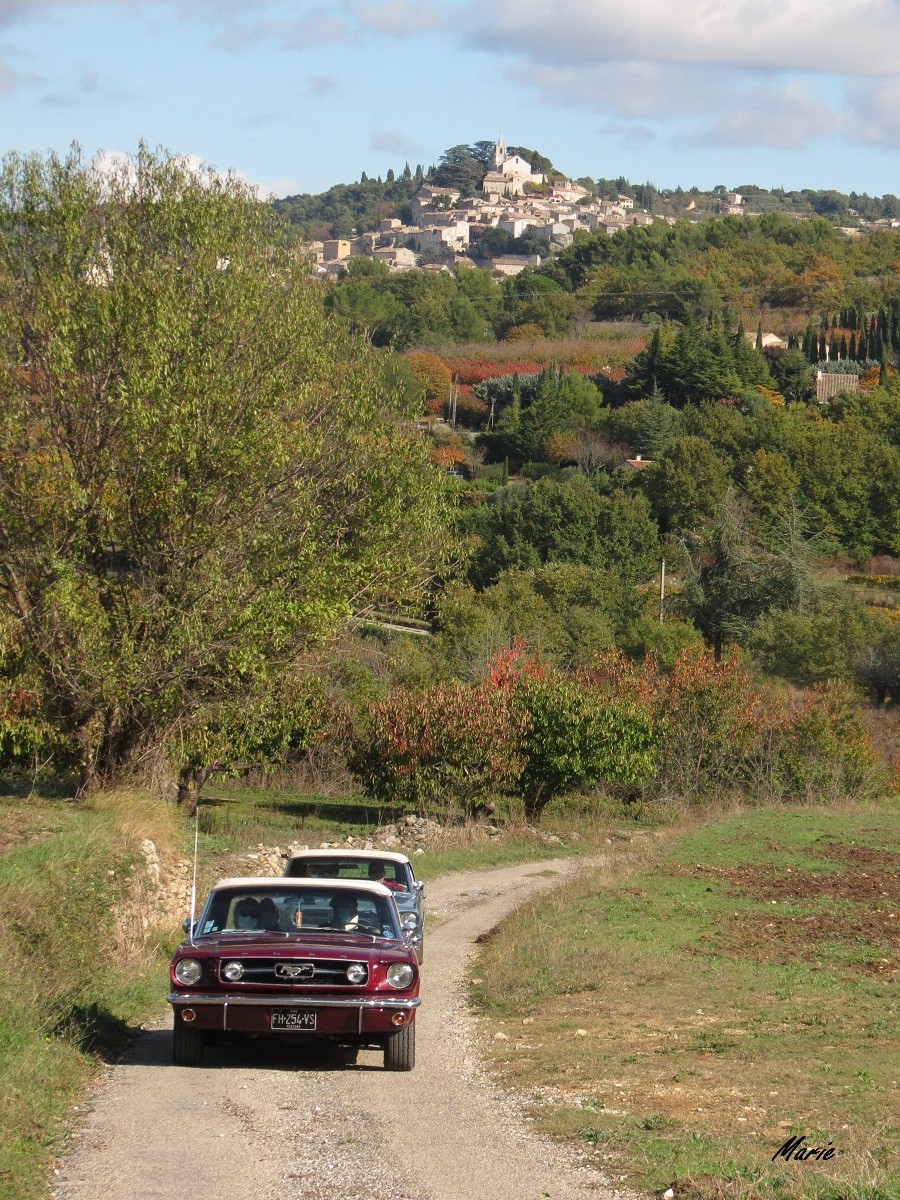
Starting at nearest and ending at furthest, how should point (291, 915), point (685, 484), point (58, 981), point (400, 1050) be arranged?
point (400, 1050) → point (291, 915) → point (58, 981) → point (685, 484)

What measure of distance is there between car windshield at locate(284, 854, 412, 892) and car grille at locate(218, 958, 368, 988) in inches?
230

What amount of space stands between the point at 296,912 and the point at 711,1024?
12.8ft

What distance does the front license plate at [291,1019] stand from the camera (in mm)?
10203

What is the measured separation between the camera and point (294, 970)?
10406mm

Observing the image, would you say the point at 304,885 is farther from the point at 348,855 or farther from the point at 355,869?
the point at 355,869

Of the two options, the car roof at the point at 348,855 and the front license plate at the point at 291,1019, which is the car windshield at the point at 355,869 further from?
the front license plate at the point at 291,1019

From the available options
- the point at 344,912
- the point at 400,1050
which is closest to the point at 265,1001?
the point at 400,1050

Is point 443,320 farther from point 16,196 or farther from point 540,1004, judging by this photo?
point 540,1004

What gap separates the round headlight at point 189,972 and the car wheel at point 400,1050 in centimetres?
144

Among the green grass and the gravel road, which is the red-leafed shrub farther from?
the gravel road

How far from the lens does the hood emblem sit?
10.4 meters

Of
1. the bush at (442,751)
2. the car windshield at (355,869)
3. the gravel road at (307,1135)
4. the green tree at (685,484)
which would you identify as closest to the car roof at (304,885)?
the gravel road at (307,1135)

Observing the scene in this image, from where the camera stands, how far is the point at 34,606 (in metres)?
23.9

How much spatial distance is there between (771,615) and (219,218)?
5627 centimetres
